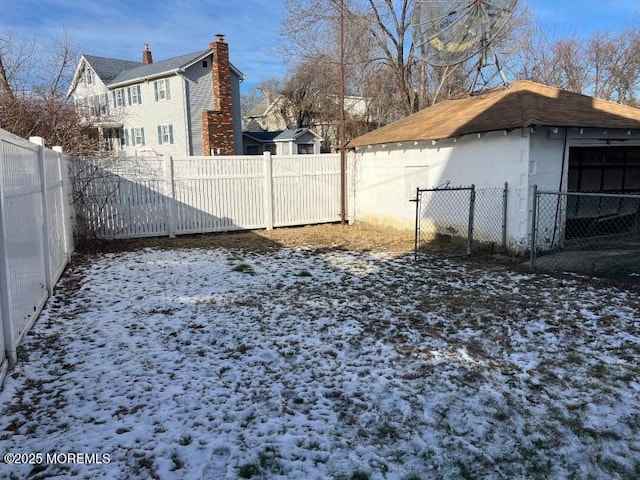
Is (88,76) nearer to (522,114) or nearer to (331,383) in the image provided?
(522,114)

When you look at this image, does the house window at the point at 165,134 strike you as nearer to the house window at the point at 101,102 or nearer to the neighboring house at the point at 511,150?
the house window at the point at 101,102

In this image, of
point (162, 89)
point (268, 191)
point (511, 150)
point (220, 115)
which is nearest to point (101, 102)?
point (162, 89)

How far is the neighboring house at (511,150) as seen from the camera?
8234mm

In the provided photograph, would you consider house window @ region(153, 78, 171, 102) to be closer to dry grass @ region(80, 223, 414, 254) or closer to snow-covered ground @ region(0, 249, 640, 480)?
dry grass @ region(80, 223, 414, 254)

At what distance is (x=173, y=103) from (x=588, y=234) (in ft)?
76.4

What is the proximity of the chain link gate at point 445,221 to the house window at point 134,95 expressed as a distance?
944 inches

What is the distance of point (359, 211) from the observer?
13305 millimetres

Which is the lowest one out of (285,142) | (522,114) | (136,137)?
(522,114)

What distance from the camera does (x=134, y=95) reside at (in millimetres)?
29500

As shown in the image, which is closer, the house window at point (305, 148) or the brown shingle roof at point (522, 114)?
the brown shingle roof at point (522, 114)

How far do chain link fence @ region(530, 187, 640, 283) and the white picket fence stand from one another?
19.2ft

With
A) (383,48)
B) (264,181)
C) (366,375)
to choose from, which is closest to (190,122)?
(383,48)

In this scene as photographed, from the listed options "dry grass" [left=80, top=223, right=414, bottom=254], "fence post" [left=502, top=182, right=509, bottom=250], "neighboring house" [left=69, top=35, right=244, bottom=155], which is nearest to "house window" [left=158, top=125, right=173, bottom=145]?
"neighboring house" [left=69, top=35, right=244, bottom=155]

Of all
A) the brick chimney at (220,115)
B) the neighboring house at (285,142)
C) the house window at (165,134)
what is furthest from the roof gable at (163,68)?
the neighboring house at (285,142)
